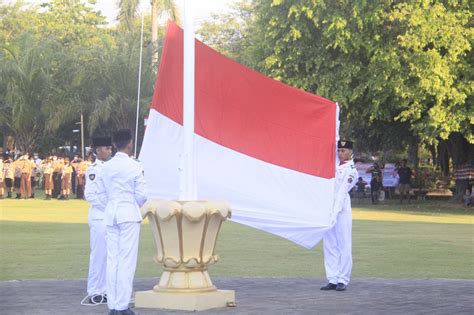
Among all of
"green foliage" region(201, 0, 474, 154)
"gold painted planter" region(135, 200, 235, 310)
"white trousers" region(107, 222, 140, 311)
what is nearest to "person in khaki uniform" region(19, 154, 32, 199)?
"green foliage" region(201, 0, 474, 154)

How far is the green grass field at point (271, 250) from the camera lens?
571 inches

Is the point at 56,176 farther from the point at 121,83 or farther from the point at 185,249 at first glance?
the point at 185,249

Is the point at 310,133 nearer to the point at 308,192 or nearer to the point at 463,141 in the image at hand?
the point at 308,192

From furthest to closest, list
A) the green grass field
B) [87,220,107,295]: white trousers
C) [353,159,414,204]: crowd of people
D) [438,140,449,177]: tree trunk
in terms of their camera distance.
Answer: [438,140,449,177]: tree trunk, [353,159,414,204]: crowd of people, the green grass field, [87,220,107,295]: white trousers

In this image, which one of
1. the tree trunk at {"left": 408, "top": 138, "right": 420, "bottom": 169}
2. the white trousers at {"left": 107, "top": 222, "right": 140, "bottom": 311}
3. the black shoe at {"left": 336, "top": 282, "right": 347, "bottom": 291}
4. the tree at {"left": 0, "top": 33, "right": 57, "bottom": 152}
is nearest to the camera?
the white trousers at {"left": 107, "top": 222, "right": 140, "bottom": 311}

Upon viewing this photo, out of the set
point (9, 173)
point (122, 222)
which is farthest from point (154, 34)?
point (122, 222)

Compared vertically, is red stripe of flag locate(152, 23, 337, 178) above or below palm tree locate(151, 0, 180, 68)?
below

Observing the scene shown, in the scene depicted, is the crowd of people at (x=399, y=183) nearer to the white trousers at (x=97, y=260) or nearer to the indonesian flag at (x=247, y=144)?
the indonesian flag at (x=247, y=144)

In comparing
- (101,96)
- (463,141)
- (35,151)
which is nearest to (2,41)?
(35,151)

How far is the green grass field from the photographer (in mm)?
14508

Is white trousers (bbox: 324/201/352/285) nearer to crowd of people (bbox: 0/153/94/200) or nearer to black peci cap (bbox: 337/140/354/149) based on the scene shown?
black peci cap (bbox: 337/140/354/149)

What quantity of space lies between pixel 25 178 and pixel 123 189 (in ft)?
107

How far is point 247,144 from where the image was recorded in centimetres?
1189

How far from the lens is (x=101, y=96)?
5297 cm
